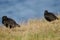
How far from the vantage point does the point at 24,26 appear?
1011 cm

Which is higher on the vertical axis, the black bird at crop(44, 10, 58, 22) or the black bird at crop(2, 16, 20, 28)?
the black bird at crop(44, 10, 58, 22)

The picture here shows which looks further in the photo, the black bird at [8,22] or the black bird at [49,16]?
the black bird at [49,16]

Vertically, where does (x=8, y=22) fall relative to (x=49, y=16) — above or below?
below

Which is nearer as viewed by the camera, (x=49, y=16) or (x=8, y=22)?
(x=8, y=22)

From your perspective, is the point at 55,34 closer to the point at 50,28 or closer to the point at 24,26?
the point at 50,28

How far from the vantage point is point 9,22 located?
10898 mm

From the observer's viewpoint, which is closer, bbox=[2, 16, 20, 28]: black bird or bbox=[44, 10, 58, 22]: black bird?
bbox=[2, 16, 20, 28]: black bird

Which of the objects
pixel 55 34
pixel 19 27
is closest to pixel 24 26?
pixel 19 27

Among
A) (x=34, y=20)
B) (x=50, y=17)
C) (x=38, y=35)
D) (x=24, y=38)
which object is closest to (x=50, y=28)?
(x=38, y=35)

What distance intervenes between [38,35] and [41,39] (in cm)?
48

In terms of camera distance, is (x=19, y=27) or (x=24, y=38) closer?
(x=24, y=38)

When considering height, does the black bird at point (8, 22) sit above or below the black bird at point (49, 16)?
below

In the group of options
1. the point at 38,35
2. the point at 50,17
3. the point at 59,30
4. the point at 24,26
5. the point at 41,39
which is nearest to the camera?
the point at 41,39

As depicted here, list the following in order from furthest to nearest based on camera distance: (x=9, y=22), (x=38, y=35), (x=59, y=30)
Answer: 1. (x=9, y=22)
2. (x=59, y=30)
3. (x=38, y=35)
